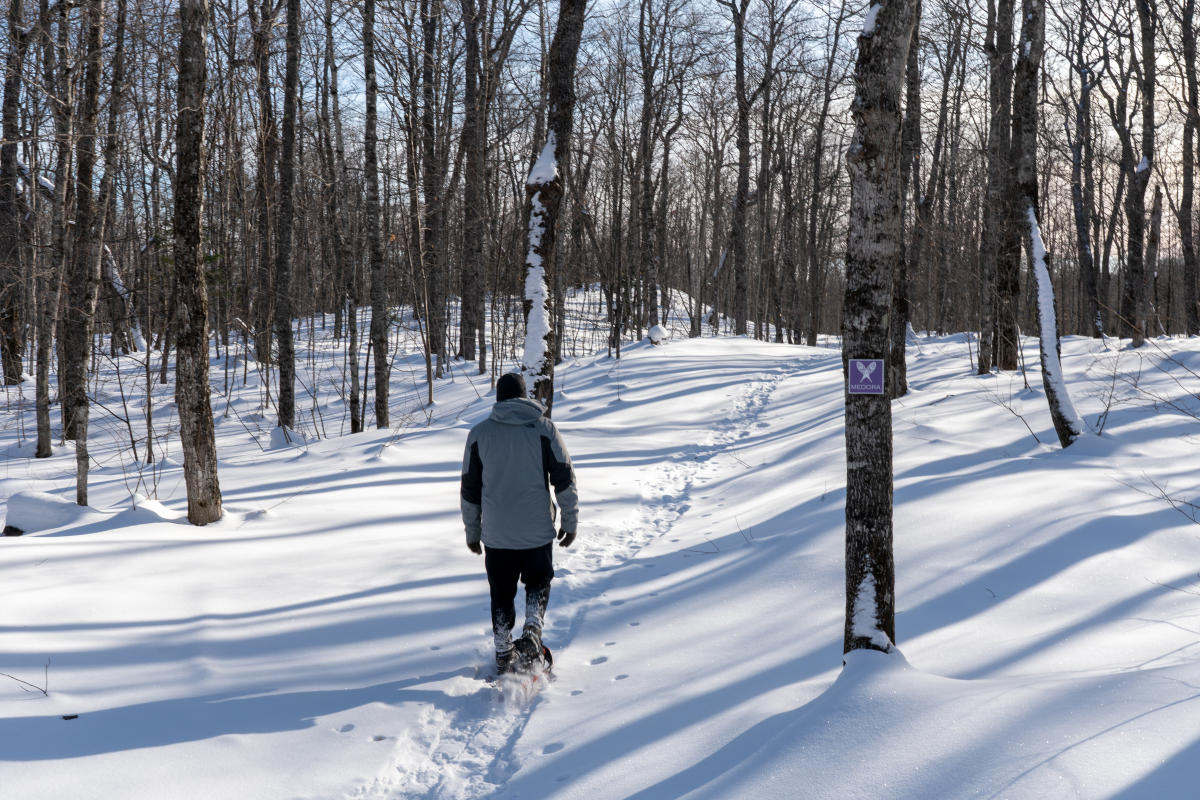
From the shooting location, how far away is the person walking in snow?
14.6 feet

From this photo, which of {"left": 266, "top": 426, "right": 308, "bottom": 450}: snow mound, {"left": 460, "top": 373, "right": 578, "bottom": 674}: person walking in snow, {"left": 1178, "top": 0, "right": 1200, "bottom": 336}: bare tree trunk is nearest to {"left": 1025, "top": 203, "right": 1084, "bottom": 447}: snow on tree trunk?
{"left": 460, "top": 373, "right": 578, "bottom": 674}: person walking in snow

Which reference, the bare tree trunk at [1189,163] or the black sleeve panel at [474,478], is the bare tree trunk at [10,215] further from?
the bare tree trunk at [1189,163]

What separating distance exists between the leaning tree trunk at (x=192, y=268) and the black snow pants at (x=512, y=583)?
363 cm

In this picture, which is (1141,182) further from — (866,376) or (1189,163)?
(866,376)

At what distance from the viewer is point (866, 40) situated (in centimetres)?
365

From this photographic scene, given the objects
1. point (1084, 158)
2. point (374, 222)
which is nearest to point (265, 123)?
point (374, 222)

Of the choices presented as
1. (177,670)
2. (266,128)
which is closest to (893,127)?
(177,670)

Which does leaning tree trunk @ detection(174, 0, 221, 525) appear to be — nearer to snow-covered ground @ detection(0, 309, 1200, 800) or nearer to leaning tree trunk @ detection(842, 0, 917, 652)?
snow-covered ground @ detection(0, 309, 1200, 800)

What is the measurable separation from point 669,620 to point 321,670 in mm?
2440

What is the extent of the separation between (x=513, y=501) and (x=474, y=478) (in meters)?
0.31

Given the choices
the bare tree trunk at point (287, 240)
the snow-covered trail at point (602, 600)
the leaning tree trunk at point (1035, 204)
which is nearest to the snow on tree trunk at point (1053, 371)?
the leaning tree trunk at point (1035, 204)

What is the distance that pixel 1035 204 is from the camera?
28.6 feet

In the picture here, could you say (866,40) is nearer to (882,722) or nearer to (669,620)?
(882,722)

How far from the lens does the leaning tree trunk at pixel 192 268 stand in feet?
20.9
